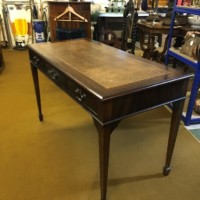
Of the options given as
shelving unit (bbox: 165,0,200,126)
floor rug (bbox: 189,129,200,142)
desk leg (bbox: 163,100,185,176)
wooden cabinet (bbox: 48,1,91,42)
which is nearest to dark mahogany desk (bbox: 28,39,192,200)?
desk leg (bbox: 163,100,185,176)

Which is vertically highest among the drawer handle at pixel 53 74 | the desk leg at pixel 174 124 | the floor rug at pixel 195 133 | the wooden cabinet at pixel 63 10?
the wooden cabinet at pixel 63 10

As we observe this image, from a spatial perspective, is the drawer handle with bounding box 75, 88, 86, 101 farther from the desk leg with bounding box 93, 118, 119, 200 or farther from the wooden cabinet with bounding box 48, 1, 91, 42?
the wooden cabinet with bounding box 48, 1, 91, 42

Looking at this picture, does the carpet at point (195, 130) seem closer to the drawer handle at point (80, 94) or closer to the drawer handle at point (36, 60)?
the drawer handle at point (80, 94)

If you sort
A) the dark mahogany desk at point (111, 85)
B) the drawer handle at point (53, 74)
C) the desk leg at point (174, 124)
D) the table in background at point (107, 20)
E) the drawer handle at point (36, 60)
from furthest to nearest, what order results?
the table in background at point (107, 20)
the drawer handle at point (36, 60)
the drawer handle at point (53, 74)
the desk leg at point (174, 124)
the dark mahogany desk at point (111, 85)

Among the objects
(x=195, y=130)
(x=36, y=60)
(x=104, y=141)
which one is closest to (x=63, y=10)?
(x=36, y=60)

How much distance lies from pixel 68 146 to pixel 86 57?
79cm

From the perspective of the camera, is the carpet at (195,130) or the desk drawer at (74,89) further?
the carpet at (195,130)

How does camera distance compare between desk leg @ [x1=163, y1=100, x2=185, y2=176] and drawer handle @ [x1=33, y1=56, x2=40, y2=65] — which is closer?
desk leg @ [x1=163, y1=100, x2=185, y2=176]

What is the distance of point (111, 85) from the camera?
3.49 ft

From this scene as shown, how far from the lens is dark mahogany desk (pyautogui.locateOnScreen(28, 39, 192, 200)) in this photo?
3.34 feet

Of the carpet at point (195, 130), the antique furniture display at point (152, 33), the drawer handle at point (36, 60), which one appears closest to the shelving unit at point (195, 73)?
the carpet at point (195, 130)

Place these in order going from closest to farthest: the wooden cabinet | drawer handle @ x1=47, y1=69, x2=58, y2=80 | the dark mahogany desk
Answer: the dark mahogany desk → drawer handle @ x1=47, y1=69, x2=58, y2=80 → the wooden cabinet

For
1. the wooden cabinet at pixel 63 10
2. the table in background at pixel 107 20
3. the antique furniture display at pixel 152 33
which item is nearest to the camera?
the antique furniture display at pixel 152 33

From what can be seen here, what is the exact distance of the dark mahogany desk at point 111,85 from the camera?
1.02 metres
